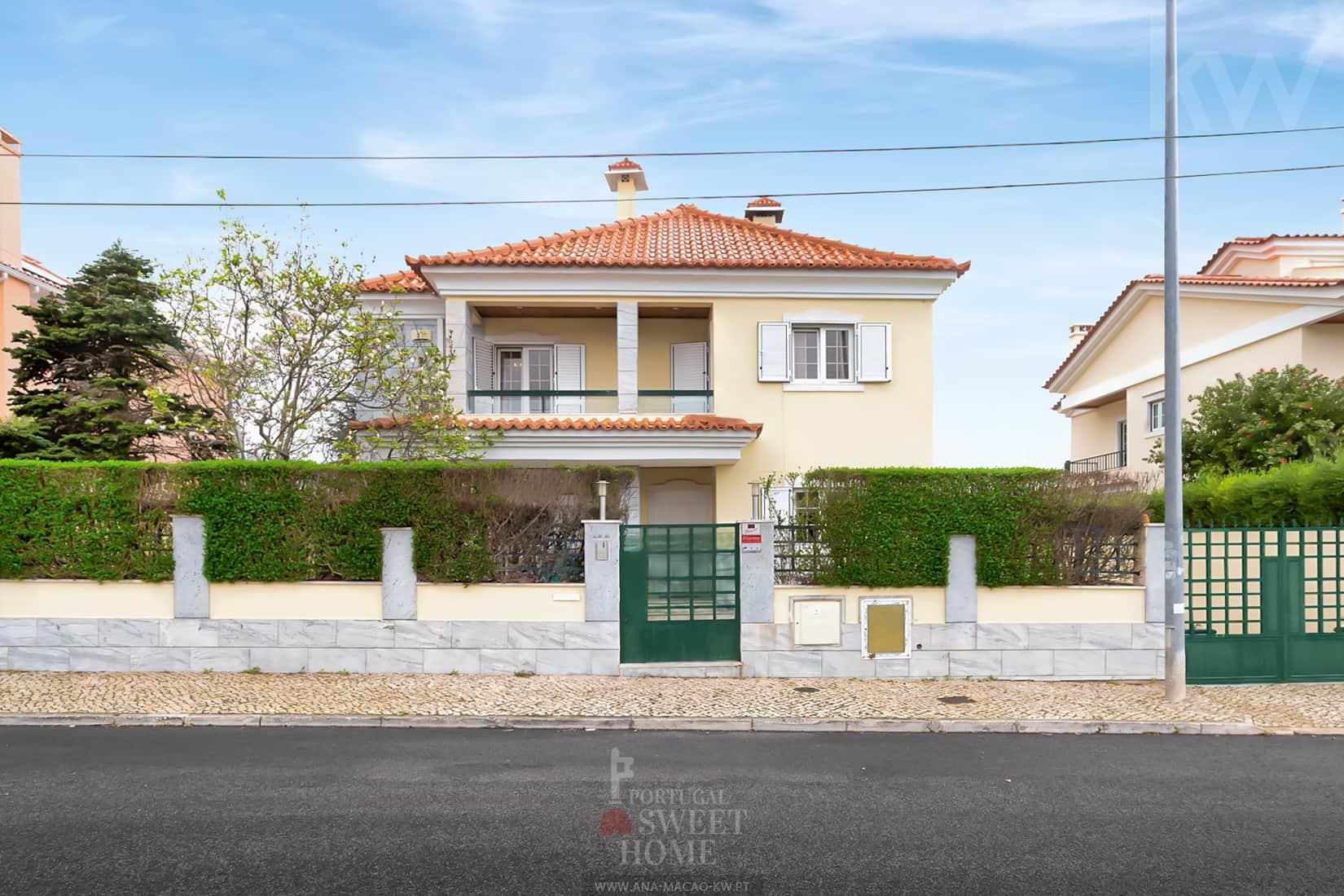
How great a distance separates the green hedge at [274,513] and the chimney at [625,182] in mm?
12431

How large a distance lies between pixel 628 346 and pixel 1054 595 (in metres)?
9.82

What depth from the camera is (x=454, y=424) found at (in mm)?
15789

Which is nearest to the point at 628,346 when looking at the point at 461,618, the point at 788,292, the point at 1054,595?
the point at 788,292

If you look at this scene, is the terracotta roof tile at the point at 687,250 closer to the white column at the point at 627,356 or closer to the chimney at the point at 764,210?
the white column at the point at 627,356

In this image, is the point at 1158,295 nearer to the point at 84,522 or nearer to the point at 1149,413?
the point at 1149,413

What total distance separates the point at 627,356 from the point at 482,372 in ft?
10.6

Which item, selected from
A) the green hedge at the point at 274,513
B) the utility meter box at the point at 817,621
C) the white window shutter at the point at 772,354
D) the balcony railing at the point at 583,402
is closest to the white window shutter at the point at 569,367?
the balcony railing at the point at 583,402

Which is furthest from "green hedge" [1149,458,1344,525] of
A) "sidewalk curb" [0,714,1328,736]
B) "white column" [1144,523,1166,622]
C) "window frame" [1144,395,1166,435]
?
"window frame" [1144,395,1166,435]

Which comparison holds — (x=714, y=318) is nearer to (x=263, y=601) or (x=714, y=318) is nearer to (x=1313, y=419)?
(x=263, y=601)

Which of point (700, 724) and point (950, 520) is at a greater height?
point (950, 520)

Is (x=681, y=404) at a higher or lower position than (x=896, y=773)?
higher

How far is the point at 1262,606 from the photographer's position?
38.3 feet

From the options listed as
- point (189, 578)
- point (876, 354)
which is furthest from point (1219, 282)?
point (189, 578)

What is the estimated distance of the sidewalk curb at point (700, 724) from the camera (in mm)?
9469
